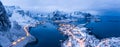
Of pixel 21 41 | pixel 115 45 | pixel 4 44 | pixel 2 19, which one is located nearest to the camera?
pixel 115 45

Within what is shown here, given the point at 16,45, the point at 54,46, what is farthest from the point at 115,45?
the point at 16,45

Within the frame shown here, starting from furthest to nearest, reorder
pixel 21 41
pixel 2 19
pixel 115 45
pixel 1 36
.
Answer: pixel 2 19 < pixel 21 41 < pixel 1 36 < pixel 115 45

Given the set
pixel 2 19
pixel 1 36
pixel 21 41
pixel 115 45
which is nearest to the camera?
pixel 115 45

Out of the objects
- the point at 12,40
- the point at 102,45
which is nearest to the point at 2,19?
the point at 12,40

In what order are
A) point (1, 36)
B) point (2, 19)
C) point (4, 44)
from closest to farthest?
point (4, 44) → point (1, 36) → point (2, 19)

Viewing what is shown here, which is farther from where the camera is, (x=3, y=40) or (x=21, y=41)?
(x=21, y=41)

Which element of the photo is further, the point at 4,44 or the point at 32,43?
the point at 32,43

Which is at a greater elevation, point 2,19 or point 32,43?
point 2,19

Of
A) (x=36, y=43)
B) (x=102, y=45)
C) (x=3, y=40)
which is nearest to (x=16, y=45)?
(x=3, y=40)

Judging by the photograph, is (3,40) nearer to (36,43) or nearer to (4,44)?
(4,44)
